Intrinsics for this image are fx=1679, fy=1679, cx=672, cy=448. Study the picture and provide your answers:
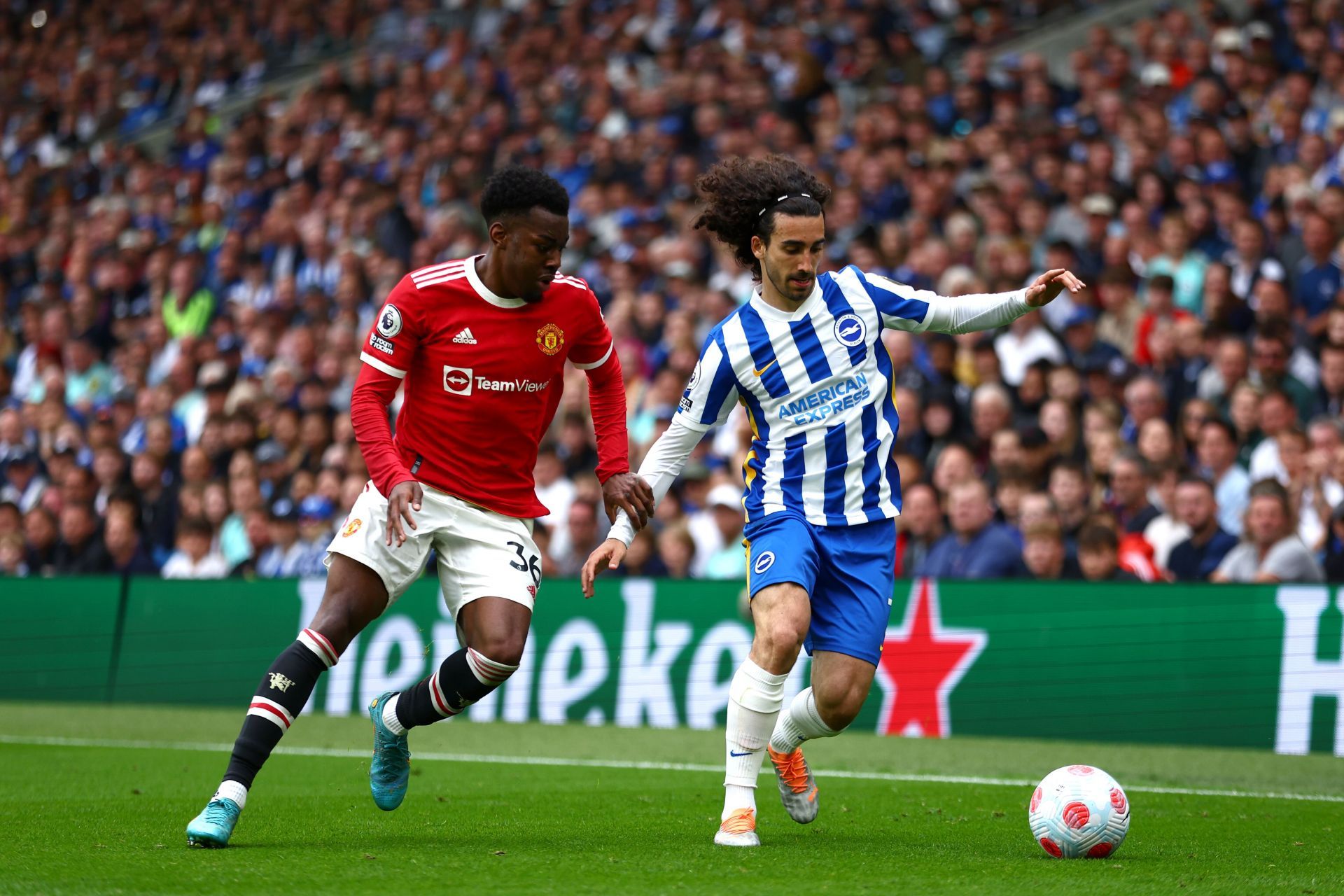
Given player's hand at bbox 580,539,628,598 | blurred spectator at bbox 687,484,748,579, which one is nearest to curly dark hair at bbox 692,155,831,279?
player's hand at bbox 580,539,628,598

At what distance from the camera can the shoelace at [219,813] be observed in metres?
5.42

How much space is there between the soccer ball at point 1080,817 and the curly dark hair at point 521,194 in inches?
106

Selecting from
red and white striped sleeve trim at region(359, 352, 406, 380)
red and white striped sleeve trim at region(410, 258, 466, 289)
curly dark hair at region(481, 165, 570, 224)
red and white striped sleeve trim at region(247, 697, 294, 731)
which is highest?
curly dark hair at region(481, 165, 570, 224)

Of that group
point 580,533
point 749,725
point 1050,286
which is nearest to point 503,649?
point 749,725

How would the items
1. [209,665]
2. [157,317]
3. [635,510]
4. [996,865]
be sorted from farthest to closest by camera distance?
1. [157,317]
2. [209,665]
3. [635,510]
4. [996,865]

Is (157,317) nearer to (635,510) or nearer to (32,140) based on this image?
(32,140)

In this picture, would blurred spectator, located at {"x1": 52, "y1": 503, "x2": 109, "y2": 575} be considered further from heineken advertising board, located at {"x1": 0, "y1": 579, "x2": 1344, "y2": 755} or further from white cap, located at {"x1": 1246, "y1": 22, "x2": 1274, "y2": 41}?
white cap, located at {"x1": 1246, "y1": 22, "x2": 1274, "y2": 41}

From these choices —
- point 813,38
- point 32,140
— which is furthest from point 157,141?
point 813,38

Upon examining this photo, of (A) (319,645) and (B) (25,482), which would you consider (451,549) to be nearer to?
(A) (319,645)

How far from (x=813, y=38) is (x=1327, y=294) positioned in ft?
24.9

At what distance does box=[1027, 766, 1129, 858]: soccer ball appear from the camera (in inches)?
214

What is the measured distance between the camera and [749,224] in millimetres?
6316

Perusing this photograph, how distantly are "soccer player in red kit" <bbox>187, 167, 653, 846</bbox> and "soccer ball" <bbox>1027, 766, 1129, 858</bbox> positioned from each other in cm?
175

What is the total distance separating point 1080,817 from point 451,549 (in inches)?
97.4
